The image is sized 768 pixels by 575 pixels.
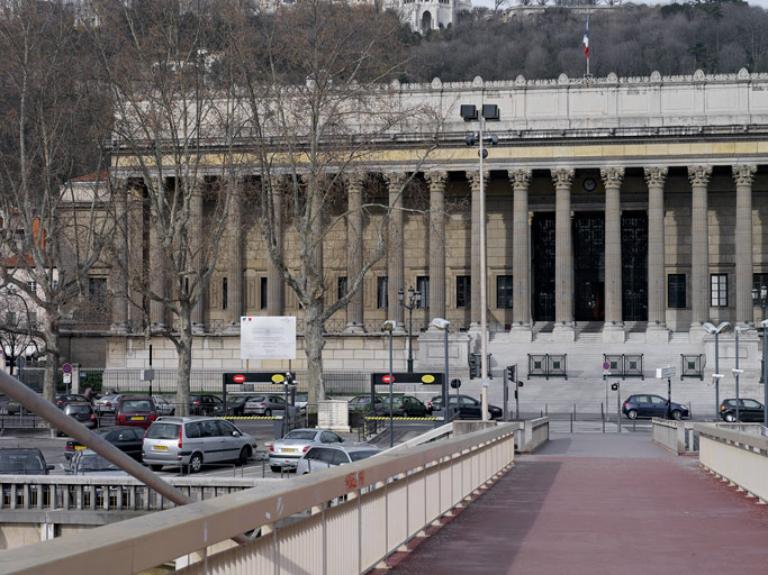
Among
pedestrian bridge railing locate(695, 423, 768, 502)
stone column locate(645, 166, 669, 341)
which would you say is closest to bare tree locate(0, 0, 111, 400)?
pedestrian bridge railing locate(695, 423, 768, 502)

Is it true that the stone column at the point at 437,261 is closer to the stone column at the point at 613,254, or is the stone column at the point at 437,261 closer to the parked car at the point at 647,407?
the stone column at the point at 613,254

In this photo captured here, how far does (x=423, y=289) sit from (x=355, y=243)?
12.8 meters

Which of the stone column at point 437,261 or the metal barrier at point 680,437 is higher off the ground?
the stone column at point 437,261

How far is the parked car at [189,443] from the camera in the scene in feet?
128

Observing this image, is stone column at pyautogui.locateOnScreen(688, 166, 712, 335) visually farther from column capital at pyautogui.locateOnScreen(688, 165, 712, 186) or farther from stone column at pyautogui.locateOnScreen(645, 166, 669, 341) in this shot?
stone column at pyautogui.locateOnScreen(645, 166, 669, 341)

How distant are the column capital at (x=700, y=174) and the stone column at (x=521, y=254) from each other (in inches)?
353

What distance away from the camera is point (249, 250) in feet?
288

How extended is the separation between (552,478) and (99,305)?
5812 cm

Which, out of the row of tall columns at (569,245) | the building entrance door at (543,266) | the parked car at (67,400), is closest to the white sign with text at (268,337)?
the parked car at (67,400)

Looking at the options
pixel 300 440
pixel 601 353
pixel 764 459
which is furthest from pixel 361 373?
pixel 764 459

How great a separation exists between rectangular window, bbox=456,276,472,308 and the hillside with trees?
244 feet

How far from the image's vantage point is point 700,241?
78.4 m

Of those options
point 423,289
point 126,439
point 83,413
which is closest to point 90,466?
point 126,439

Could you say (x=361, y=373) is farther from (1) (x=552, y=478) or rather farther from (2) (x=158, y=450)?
(1) (x=552, y=478)
